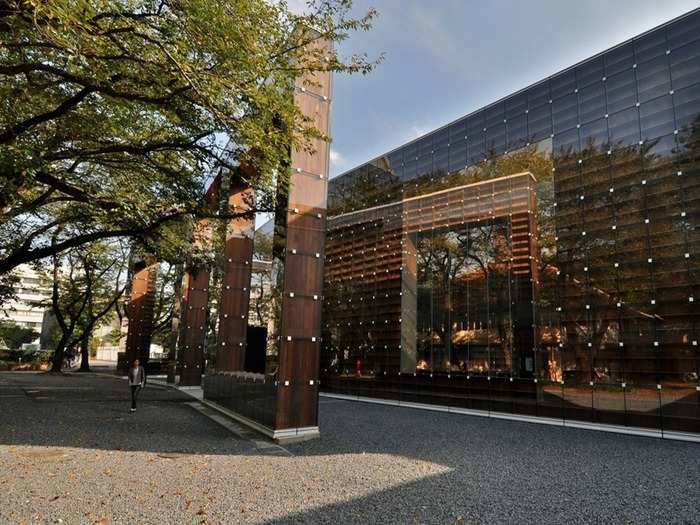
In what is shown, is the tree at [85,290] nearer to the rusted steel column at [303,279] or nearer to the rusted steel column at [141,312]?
the rusted steel column at [141,312]

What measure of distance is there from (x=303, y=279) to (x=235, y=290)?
254 inches

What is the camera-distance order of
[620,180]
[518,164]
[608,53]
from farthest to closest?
[518,164]
[608,53]
[620,180]

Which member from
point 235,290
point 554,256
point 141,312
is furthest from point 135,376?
point 141,312

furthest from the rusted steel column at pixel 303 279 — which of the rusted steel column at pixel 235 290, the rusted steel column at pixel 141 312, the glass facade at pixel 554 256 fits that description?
the rusted steel column at pixel 141 312

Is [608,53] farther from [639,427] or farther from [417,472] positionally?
[417,472]

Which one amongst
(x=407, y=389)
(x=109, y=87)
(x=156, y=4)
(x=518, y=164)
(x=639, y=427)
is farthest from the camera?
(x=407, y=389)

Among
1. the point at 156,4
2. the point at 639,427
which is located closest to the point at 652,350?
the point at 639,427

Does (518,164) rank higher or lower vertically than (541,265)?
higher

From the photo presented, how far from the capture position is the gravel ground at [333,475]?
482 cm

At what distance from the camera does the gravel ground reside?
15.8 ft

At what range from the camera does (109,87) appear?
7.17 metres

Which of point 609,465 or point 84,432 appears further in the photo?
point 84,432

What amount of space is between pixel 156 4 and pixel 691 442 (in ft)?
46.7

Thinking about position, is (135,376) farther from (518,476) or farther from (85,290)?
(85,290)
